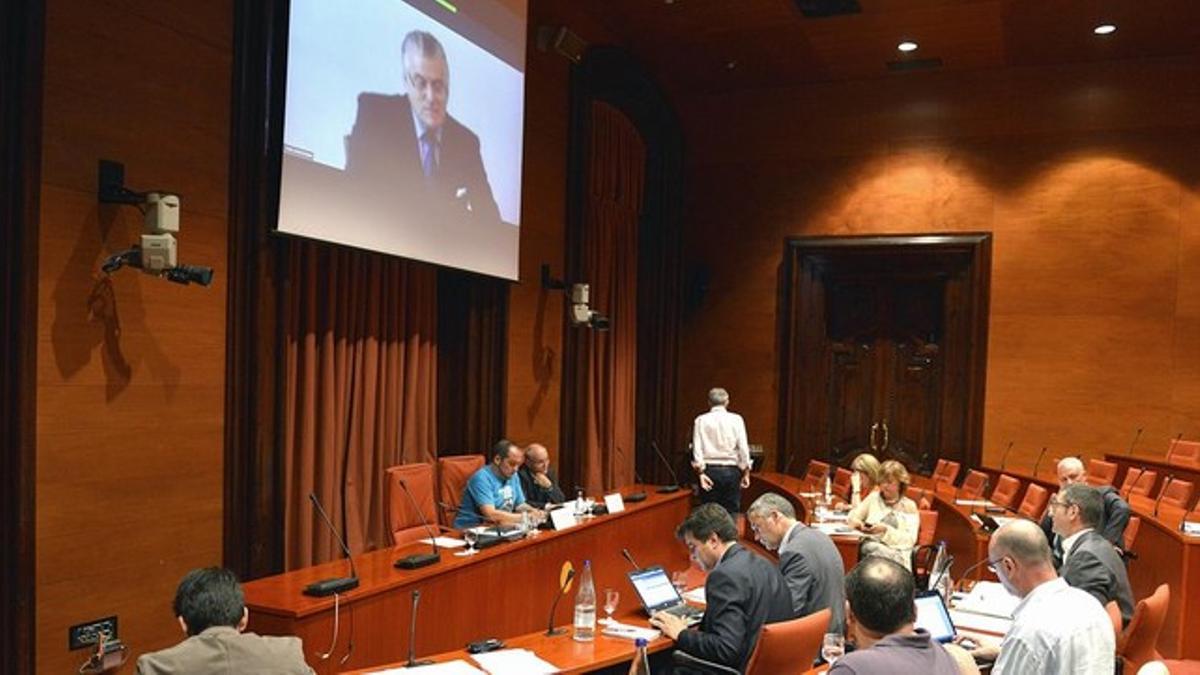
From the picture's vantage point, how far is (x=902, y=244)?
9312 millimetres

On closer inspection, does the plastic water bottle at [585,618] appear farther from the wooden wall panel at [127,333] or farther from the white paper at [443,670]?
the wooden wall panel at [127,333]

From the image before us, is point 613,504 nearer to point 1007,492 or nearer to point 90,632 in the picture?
point 90,632

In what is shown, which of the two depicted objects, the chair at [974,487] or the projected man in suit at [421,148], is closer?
the projected man in suit at [421,148]

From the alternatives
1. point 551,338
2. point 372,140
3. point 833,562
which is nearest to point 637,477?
point 551,338

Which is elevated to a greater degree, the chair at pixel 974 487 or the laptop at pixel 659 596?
the laptop at pixel 659 596

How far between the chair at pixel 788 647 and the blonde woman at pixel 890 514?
2.05 metres

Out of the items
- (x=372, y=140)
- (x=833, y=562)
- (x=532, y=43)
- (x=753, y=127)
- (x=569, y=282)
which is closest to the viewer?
(x=833, y=562)

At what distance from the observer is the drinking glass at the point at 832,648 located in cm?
323

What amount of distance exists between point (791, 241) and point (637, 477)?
2.87 meters

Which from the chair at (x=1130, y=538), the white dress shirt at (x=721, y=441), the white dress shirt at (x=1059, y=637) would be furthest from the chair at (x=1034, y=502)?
the white dress shirt at (x=1059, y=637)

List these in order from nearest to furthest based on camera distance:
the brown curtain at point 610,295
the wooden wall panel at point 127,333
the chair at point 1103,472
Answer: the wooden wall panel at point 127,333
the chair at point 1103,472
the brown curtain at point 610,295

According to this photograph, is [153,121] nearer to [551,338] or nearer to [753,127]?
[551,338]

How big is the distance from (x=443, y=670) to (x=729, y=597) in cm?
92

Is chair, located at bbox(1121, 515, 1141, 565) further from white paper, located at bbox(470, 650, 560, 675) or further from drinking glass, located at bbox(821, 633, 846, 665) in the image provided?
white paper, located at bbox(470, 650, 560, 675)
